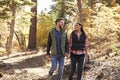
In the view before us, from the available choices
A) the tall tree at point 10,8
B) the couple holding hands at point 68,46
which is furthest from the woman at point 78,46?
the tall tree at point 10,8

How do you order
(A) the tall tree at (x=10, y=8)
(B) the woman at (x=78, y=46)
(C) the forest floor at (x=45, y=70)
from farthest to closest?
(A) the tall tree at (x=10, y=8)
(C) the forest floor at (x=45, y=70)
(B) the woman at (x=78, y=46)

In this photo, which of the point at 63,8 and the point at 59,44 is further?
the point at 63,8

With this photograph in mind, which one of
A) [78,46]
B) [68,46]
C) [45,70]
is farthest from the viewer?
[45,70]

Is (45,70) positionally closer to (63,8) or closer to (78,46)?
(78,46)

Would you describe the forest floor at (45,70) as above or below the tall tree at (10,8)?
below

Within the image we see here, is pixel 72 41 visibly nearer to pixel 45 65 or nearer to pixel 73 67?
pixel 73 67

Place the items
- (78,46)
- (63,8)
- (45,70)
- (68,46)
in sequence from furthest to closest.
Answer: (63,8), (45,70), (68,46), (78,46)

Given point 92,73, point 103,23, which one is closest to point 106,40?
point 103,23

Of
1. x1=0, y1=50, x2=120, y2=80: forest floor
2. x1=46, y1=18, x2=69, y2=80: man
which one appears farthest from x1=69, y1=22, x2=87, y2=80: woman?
x1=0, y1=50, x2=120, y2=80: forest floor

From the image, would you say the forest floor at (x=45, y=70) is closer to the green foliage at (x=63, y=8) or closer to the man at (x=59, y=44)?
the man at (x=59, y=44)

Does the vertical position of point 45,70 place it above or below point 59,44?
below

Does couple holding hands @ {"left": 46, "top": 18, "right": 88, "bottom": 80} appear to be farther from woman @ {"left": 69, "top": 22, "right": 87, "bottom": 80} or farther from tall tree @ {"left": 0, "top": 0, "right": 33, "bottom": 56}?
tall tree @ {"left": 0, "top": 0, "right": 33, "bottom": 56}

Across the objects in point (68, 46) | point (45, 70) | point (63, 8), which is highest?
point (68, 46)

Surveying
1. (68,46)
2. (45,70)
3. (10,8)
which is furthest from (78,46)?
(10,8)
